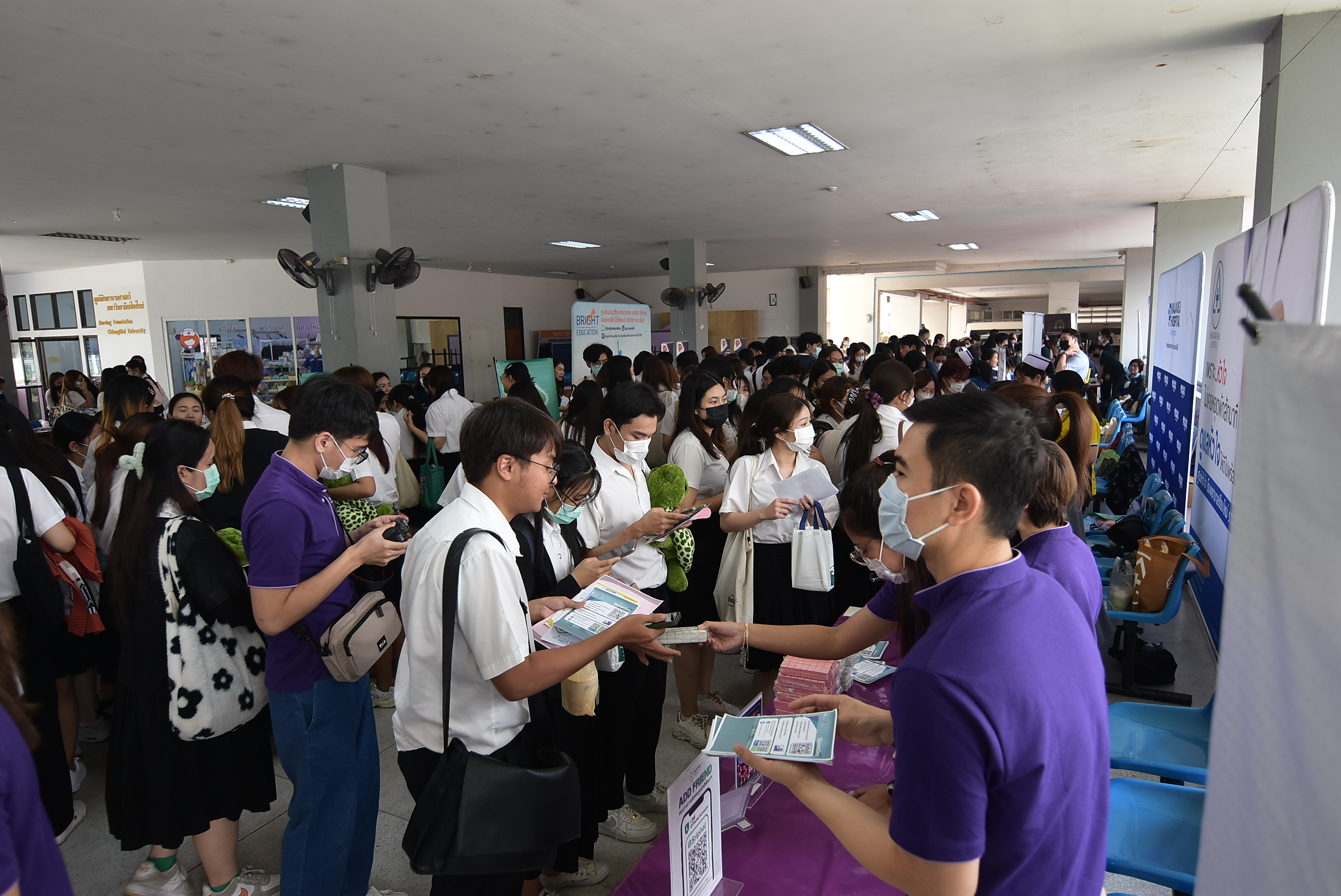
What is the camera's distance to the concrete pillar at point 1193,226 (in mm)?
8859

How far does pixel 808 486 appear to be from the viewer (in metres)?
3.06

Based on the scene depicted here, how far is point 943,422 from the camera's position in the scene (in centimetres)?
121

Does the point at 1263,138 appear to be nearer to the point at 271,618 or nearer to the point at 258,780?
the point at 271,618

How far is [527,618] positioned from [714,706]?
2.24 metres

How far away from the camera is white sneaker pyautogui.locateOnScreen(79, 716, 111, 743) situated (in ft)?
12.3

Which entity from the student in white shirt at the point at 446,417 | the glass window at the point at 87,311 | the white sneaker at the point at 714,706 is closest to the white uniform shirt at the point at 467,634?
the white sneaker at the point at 714,706

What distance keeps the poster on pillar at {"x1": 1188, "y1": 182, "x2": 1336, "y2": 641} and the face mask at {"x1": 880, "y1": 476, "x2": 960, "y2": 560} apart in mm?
1224

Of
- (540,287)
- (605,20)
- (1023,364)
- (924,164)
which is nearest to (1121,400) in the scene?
(1023,364)

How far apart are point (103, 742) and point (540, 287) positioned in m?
15.1

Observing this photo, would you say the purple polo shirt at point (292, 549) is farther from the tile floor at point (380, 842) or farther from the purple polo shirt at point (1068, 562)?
the purple polo shirt at point (1068, 562)

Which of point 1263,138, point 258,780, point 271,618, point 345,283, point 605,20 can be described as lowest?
point 258,780

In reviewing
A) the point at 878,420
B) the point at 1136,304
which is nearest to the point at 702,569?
the point at 878,420

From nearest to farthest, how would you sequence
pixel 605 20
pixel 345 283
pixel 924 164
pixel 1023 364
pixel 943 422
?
pixel 943 422
pixel 605 20
pixel 345 283
pixel 924 164
pixel 1023 364

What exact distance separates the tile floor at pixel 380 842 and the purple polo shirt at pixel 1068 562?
106 cm
